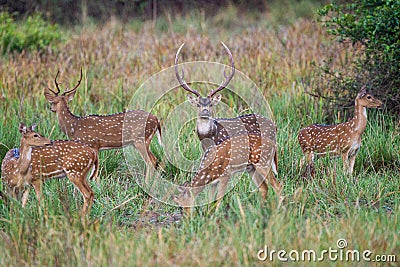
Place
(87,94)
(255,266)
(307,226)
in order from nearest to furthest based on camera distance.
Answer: (255,266)
(307,226)
(87,94)

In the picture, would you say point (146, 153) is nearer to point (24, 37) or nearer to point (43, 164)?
point (43, 164)

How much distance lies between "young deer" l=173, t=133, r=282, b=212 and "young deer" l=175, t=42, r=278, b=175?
0.89 feet

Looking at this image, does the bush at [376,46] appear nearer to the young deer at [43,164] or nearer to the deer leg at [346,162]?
the deer leg at [346,162]

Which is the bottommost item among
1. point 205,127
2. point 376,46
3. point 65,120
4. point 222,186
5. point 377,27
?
point 222,186

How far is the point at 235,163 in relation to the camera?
5160mm

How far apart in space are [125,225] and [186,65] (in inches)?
174

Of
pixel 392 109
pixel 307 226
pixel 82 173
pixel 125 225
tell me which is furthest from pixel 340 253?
pixel 392 109

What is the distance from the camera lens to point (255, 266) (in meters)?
3.98

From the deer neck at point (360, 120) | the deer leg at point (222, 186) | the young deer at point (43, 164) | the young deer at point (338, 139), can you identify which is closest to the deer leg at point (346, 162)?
the young deer at point (338, 139)

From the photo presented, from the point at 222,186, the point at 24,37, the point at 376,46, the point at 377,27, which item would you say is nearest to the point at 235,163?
the point at 222,186

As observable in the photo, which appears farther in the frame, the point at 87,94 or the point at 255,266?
the point at 87,94

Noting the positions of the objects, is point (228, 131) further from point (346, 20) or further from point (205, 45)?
point (205, 45)

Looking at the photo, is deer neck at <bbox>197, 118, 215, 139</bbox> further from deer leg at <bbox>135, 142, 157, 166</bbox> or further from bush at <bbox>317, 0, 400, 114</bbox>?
bush at <bbox>317, 0, 400, 114</bbox>
